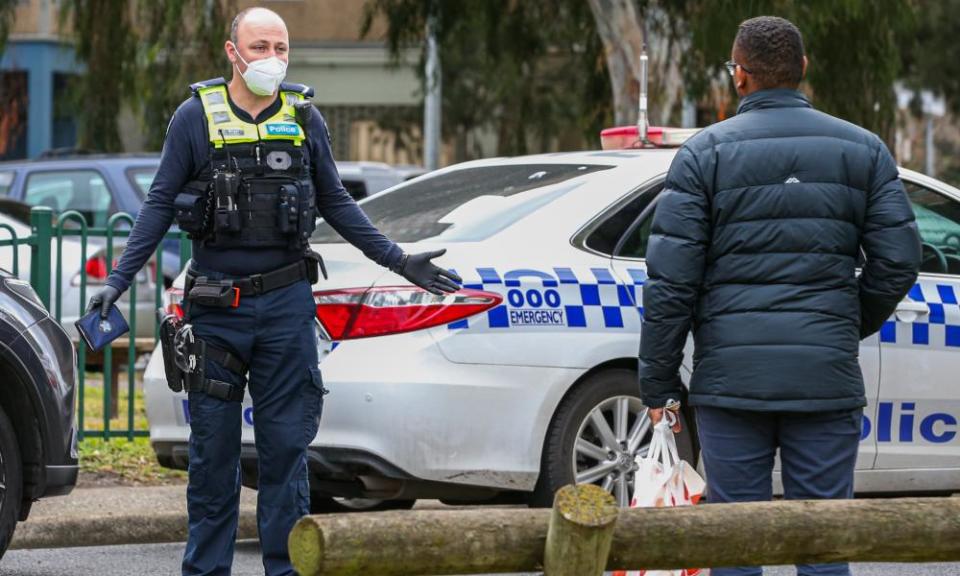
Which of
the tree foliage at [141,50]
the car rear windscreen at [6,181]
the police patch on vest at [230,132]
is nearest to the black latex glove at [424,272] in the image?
the police patch on vest at [230,132]

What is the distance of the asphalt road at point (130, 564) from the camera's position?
255 inches

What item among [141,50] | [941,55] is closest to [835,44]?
[141,50]

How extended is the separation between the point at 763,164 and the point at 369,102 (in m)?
29.1

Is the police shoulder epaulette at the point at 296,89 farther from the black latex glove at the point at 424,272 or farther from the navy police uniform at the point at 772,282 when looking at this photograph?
the navy police uniform at the point at 772,282

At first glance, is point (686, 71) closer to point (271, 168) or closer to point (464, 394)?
point (464, 394)

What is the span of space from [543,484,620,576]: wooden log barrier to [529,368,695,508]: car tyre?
2.88 meters

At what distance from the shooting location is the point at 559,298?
6336mm

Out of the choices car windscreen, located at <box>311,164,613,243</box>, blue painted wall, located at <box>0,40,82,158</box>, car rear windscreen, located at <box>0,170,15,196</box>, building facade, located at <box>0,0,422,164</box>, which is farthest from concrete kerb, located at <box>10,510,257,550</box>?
blue painted wall, located at <box>0,40,82,158</box>

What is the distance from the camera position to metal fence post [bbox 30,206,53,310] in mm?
8594

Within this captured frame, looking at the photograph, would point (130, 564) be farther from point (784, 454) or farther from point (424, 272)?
point (784, 454)

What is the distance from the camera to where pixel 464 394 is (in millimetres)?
6105

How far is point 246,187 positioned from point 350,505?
247 centimetres

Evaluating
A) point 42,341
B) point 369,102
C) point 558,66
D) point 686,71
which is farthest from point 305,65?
point 42,341

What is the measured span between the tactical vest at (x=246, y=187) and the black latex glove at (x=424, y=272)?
348mm
